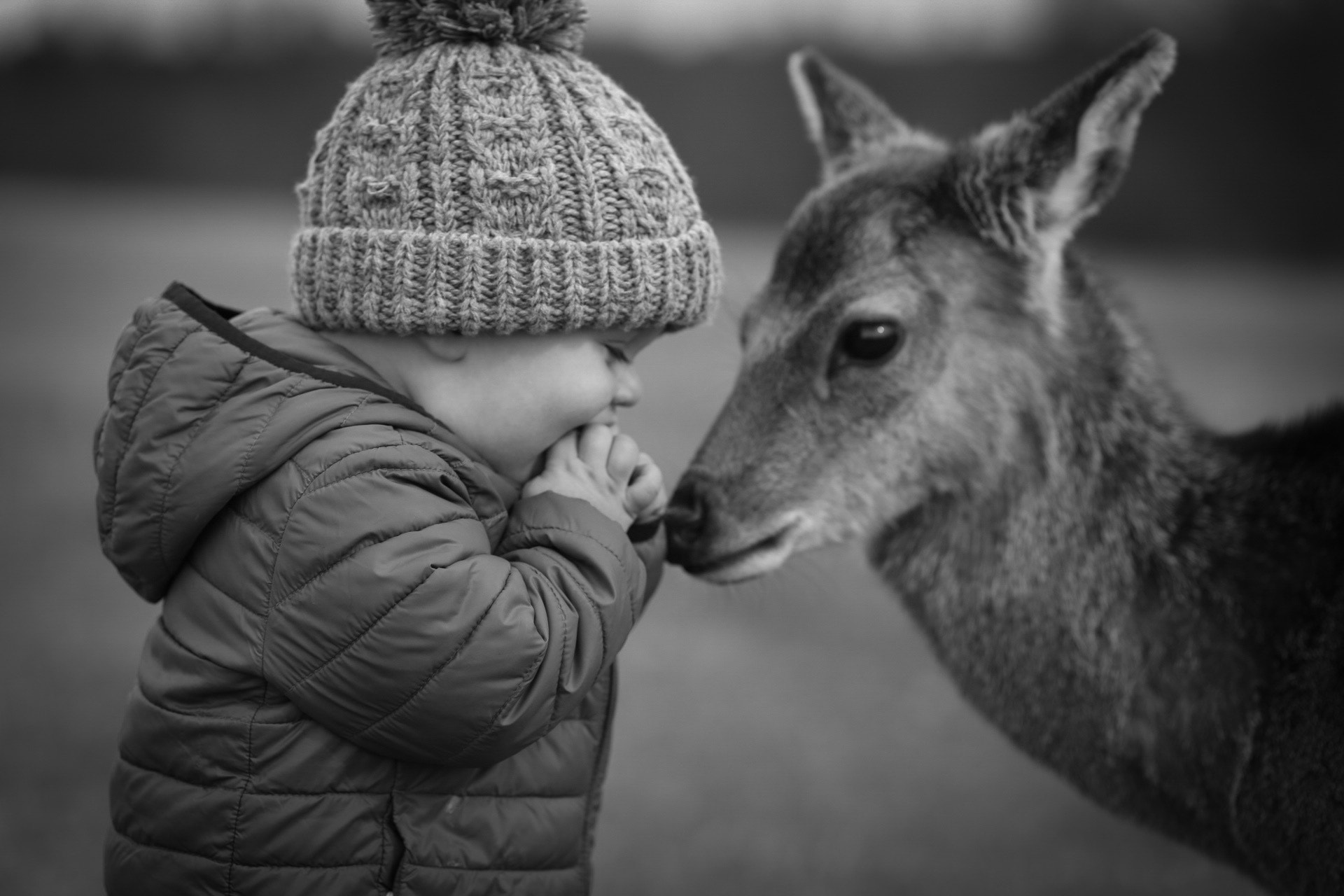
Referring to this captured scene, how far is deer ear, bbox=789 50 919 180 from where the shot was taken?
397cm

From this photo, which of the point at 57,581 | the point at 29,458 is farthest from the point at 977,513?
the point at 29,458

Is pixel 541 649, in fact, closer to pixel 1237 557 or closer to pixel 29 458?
pixel 1237 557

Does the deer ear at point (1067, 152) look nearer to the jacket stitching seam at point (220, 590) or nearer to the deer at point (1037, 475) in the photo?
the deer at point (1037, 475)

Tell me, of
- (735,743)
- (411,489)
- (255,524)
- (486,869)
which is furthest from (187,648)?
(735,743)

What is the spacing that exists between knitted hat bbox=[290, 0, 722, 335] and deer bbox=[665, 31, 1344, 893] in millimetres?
871

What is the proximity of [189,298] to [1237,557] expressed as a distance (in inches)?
93.3

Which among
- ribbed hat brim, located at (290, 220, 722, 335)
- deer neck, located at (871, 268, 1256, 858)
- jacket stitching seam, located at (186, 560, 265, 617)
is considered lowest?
deer neck, located at (871, 268, 1256, 858)

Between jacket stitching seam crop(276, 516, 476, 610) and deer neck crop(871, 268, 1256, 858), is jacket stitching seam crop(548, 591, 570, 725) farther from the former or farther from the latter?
deer neck crop(871, 268, 1256, 858)

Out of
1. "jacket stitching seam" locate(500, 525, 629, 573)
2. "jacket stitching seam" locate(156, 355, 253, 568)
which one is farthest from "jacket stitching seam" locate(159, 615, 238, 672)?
"jacket stitching seam" locate(500, 525, 629, 573)

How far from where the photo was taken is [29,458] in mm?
8688

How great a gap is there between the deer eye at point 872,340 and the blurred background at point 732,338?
0.54 meters

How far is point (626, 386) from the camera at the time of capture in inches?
100

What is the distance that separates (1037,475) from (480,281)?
1.62m

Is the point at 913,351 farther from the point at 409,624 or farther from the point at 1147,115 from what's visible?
the point at 1147,115
